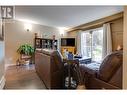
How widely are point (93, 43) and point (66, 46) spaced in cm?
200

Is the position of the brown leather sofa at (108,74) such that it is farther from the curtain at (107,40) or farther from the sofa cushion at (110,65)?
the curtain at (107,40)

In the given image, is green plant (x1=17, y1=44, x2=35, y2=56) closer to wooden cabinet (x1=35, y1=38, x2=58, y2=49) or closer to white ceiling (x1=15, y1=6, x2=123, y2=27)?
wooden cabinet (x1=35, y1=38, x2=58, y2=49)

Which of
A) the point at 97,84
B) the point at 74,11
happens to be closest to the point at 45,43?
the point at 74,11

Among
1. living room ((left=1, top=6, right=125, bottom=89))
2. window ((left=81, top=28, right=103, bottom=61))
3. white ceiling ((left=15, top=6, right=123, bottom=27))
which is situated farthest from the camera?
window ((left=81, top=28, right=103, bottom=61))

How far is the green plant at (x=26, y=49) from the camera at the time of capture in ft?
24.6

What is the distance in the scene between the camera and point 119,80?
228 cm

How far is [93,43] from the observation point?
6.34 metres

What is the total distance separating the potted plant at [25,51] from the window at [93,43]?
2.44 metres

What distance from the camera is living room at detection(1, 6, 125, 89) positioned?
288cm

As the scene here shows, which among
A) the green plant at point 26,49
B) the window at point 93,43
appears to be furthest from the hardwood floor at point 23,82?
the green plant at point 26,49

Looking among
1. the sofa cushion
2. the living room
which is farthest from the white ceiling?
the sofa cushion
